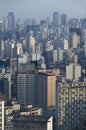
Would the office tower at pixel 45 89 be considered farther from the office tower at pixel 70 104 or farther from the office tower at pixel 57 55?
the office tower at pixel 57 55

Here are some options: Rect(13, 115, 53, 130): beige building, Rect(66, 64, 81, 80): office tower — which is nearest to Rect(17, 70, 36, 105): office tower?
Rect(66, 64, 81, 80): office tower

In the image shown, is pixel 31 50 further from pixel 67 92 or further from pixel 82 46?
pixel 67 92

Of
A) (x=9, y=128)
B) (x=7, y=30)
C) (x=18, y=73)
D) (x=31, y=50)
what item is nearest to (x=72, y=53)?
(x=31, y=50)

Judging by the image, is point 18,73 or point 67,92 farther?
point 18,73

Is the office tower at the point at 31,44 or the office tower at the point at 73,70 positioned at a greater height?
the office tower at the point at 31,44

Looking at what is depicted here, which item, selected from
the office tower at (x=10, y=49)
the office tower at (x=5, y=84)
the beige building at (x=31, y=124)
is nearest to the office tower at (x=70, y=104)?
the office tower at (x=5, y=84)

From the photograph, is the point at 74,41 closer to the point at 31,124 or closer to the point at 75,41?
the point at 75,41
